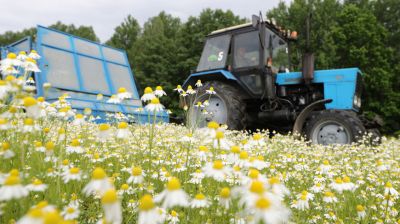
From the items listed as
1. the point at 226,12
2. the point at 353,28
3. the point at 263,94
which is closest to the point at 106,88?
the point at 263,94

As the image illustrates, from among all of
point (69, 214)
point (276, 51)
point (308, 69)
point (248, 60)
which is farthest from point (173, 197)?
point (276, 51)

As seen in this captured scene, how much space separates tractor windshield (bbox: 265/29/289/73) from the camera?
277 inches

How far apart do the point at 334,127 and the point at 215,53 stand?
3410mm

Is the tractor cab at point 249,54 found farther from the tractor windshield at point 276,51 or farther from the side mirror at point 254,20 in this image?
the side mirror at point 254,20

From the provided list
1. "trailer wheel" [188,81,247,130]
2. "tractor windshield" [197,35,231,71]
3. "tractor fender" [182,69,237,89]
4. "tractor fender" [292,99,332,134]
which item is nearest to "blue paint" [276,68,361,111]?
"tractor fender" [292,99,332,134]

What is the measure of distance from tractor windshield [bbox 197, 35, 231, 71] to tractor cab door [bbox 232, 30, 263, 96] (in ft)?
0.75

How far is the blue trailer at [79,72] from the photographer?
7012 mm

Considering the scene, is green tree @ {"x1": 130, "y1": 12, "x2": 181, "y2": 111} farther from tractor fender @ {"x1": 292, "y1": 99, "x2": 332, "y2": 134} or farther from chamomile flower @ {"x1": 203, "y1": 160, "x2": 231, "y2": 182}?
chamomile flower @ {"x1": 203, "y1": 160, "x2": 231, "y2": 182}

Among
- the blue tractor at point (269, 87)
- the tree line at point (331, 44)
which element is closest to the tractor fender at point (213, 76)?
the blue tractor at point (269, 87)

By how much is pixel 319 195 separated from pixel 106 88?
23.6 feet

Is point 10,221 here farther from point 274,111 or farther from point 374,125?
point 374,125

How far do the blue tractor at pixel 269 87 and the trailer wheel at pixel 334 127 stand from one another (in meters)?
0.02

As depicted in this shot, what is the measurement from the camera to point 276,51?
7305mm

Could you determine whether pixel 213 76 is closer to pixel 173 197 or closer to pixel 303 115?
pixel 303 115
